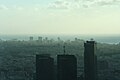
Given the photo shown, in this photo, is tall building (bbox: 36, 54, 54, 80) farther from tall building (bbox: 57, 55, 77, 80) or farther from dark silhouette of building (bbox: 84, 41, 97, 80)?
dark silhouette of building (bbox: 84, 41, 97, 80)

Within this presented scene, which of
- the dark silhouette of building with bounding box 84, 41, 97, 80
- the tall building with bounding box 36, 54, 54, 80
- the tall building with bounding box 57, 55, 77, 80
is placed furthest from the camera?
the dark silhouette of building with bounding box 84, 41, 97, 80

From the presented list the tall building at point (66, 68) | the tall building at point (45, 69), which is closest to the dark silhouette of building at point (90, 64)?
the tall building at point (45, 69)

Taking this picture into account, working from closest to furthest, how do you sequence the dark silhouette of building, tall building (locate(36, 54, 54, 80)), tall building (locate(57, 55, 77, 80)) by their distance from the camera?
tall building (locate(57, 55, 77, 80))
tall building (locate(36, 54, 54, 80))
the dark silhouette of building

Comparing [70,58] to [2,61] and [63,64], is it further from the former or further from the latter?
[2,61]

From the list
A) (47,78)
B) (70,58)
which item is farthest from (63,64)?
(47,78)

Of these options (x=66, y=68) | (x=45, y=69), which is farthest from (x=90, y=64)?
(x=66, y=68)

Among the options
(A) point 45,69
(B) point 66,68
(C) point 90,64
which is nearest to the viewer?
(B) point 66,68

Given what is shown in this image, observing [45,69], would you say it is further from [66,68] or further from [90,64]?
[90,64]

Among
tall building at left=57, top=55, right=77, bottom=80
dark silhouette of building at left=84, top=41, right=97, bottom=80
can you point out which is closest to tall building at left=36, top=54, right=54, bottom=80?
tall building at left=57, top=55, right=77, bottom=80

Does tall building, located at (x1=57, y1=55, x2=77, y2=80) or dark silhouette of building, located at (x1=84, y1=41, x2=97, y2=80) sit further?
dark silhouette of building, located at (x1=84, y1=41, x2=97, y2=80)
